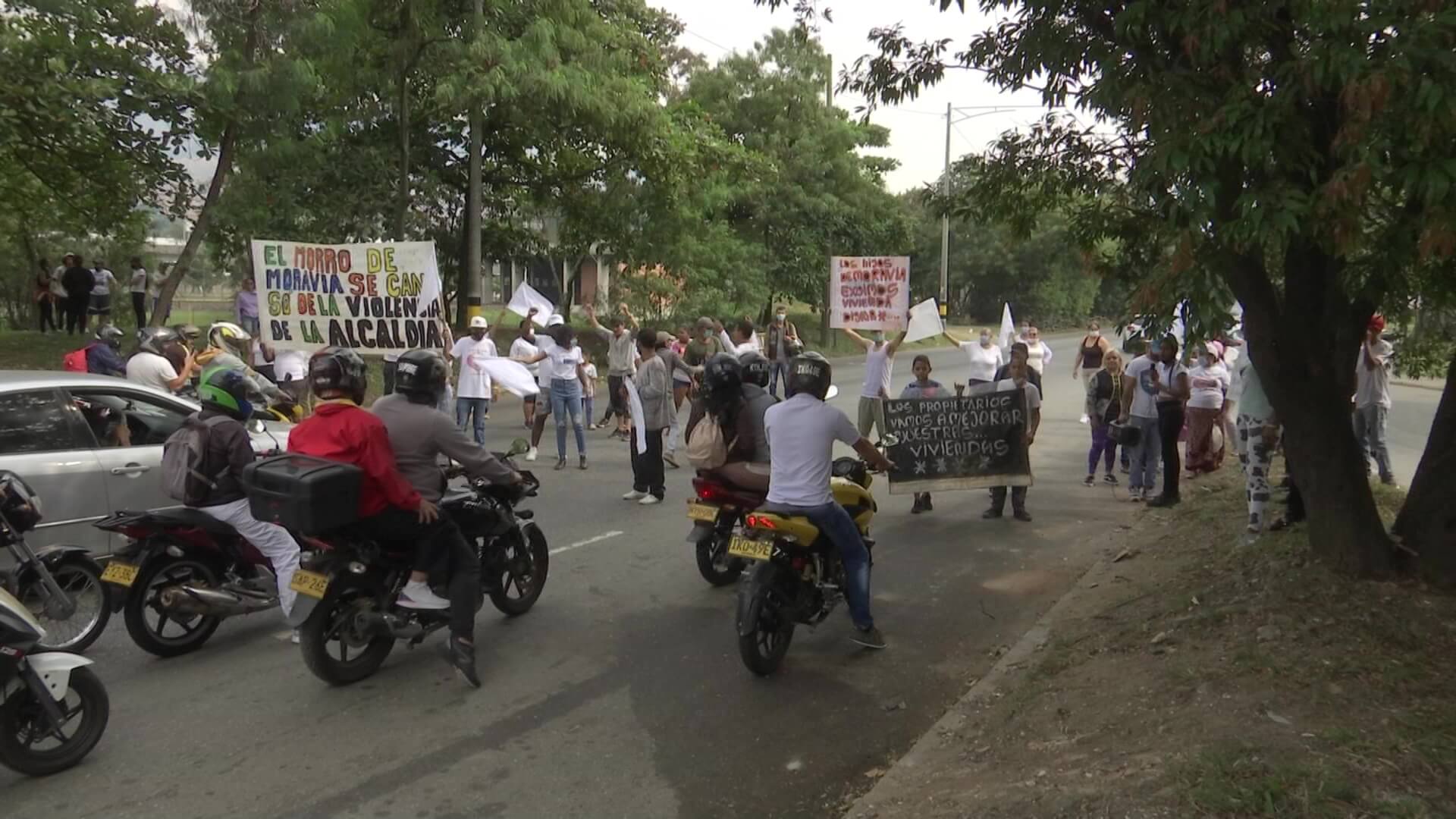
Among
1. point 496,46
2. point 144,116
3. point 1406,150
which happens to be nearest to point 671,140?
point 496,46

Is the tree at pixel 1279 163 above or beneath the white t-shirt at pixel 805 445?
above

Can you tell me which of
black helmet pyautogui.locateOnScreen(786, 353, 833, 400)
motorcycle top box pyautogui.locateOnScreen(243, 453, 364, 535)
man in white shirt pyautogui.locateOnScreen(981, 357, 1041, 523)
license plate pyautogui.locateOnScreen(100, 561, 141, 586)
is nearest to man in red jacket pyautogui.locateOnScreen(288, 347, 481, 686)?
motorcycle top box pyautogui.locateOnScreen(243, 453, 364, 535)

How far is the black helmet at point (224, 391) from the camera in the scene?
18.7ft

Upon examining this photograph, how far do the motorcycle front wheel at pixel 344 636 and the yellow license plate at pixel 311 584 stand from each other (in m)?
0.11

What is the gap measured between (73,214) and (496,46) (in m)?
7.85

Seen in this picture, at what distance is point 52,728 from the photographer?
4.39 metres

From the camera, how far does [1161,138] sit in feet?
15.3

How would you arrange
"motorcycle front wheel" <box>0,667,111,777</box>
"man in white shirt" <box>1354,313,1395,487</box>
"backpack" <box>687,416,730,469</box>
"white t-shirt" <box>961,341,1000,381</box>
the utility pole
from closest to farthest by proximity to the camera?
"motorcycle front wheel" <box>0,667,111,777</box>
"backpack" <box>687,416,730,469</box>
"man in white shirt" <box>1354,313,1395,487</box>
"white t-shirt" <box>961,341,1000,381</box>
the utility pole

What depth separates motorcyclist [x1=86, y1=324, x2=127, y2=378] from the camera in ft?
35.4

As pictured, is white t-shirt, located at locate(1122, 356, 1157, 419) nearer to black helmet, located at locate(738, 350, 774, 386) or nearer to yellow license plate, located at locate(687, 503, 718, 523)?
black helmet, located at locate(738, 350, 774, 386)

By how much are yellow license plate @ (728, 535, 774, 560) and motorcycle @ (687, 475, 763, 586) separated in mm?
1114

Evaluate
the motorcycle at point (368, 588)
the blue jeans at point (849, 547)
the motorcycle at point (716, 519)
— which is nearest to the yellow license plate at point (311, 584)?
the motorcycle at point (368, 588)

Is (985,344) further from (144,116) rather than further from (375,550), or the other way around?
(144,116)

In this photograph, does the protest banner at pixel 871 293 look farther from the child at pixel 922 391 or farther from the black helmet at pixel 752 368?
the black helmet at pixel 752 368
